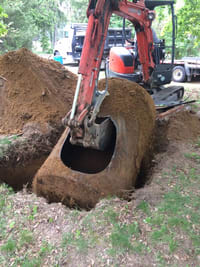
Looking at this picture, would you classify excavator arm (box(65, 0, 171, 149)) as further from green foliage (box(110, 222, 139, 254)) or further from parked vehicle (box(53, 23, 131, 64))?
parked vehicle (box(53, 23, 131, 64))

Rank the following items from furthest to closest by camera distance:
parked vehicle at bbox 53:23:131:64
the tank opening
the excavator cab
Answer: parked vehicle at bbox 53:23:131:64 → the excavator cab → the tank opening

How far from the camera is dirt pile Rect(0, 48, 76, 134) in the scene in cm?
595

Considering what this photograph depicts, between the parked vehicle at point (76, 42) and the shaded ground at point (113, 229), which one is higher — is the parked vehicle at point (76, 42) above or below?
above

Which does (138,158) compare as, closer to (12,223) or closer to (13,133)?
(12,223)

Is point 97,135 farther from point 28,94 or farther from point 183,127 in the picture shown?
point 28,94

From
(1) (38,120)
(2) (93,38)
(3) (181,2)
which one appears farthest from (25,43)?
(2) (93,38)

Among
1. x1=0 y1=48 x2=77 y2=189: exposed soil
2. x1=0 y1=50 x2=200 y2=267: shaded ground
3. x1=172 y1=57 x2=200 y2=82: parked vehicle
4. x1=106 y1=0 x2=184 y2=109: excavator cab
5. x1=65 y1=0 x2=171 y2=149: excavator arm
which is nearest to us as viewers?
x1=0 y1=50 x2=200 y2=267: shaded ground

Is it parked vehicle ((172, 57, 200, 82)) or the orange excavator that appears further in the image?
parked vehicle ((172, 57, 200, 82))

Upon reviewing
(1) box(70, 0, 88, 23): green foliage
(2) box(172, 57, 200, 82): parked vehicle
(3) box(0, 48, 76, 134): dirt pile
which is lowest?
(2) box(172, 57, 200, 82): parked vehicle

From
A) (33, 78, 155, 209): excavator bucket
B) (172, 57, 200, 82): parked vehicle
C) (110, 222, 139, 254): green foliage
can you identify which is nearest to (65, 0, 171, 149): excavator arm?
(33, 78, 155, 209): excavator bucket

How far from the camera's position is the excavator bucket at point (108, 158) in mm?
3736

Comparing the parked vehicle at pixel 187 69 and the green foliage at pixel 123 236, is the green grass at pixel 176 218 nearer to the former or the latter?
the green foliage at pixel 123 236

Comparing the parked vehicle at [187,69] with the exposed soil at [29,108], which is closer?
the exposed soil at [29,108]

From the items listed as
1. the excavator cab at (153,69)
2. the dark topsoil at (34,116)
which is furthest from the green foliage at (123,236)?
the excavator cab at (153,69)
